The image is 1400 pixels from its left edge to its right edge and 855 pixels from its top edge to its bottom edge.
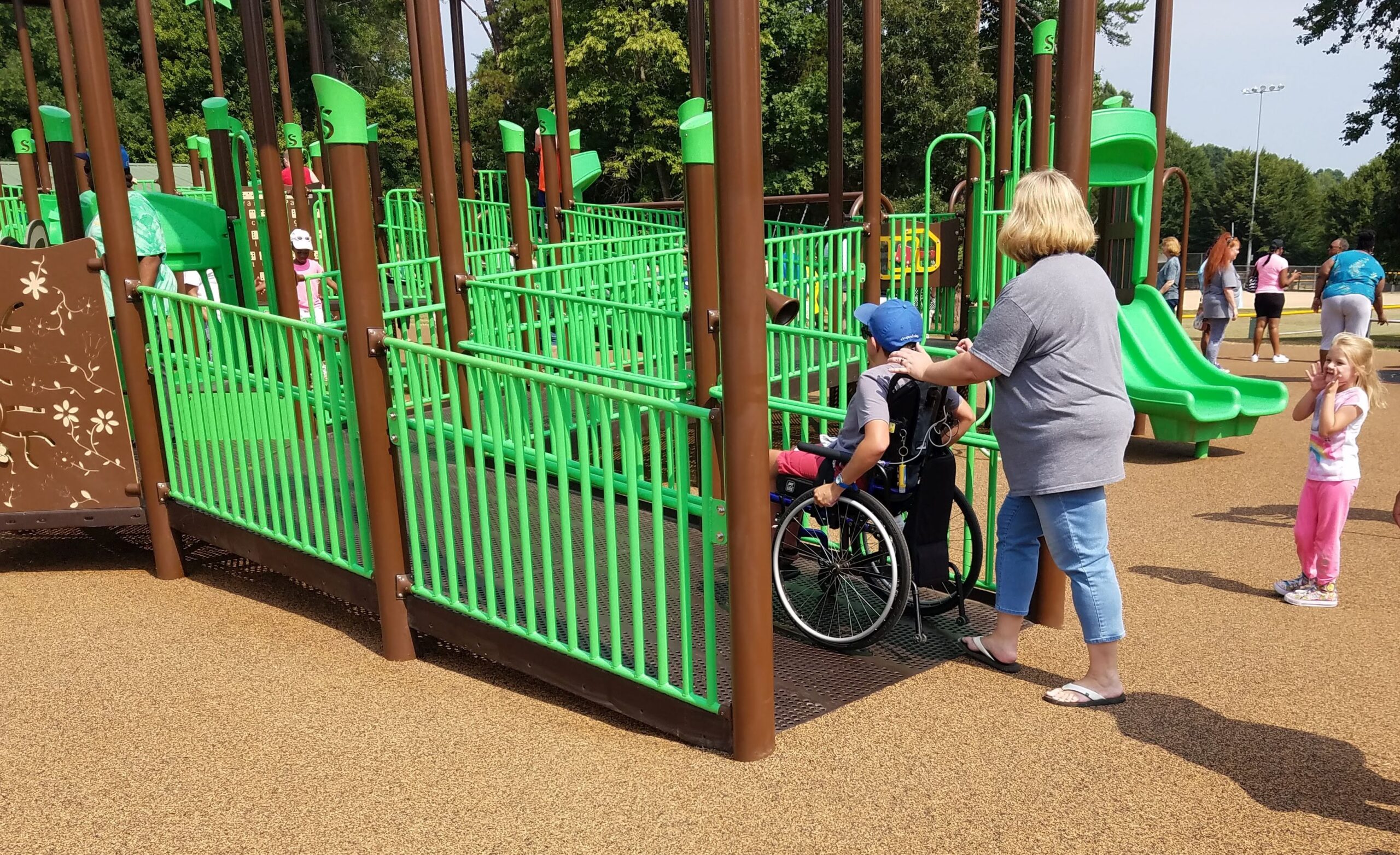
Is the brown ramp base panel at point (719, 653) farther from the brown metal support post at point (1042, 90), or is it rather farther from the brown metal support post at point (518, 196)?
the brown metal support post at point (1042, 90)

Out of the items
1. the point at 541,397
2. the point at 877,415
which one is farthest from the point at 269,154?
the point at 877,415

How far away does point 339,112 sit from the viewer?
12.9 feet

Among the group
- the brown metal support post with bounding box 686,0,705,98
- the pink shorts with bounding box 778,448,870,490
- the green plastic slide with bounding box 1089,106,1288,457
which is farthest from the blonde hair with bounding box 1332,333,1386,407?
the brown metal support post with bounding box 686,0,705,98

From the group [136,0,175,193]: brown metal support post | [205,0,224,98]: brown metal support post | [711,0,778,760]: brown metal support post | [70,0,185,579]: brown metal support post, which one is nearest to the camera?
[711,0,778,760]: brown metal support post

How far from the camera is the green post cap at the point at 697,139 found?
4.30 metres

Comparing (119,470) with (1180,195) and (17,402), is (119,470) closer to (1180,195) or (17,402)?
(17,402)

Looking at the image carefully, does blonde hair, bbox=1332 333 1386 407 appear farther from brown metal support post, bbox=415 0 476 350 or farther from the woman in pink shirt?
the woman in pink shirt

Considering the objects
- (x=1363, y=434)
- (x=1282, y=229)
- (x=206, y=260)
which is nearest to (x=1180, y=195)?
(x=1282, y=229)

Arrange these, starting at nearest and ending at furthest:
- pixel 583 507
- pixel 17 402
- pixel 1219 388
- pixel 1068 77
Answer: pixel 583 507 < pixel 1068 77 < pixel 17 402 < pixel 1219 388

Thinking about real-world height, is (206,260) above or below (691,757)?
above

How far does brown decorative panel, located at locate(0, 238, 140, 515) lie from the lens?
505 centimetres

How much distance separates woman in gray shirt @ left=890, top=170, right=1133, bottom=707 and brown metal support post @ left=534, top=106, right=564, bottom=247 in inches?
334

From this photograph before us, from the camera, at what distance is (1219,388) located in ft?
26.8

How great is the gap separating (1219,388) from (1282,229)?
83245 millimetres
